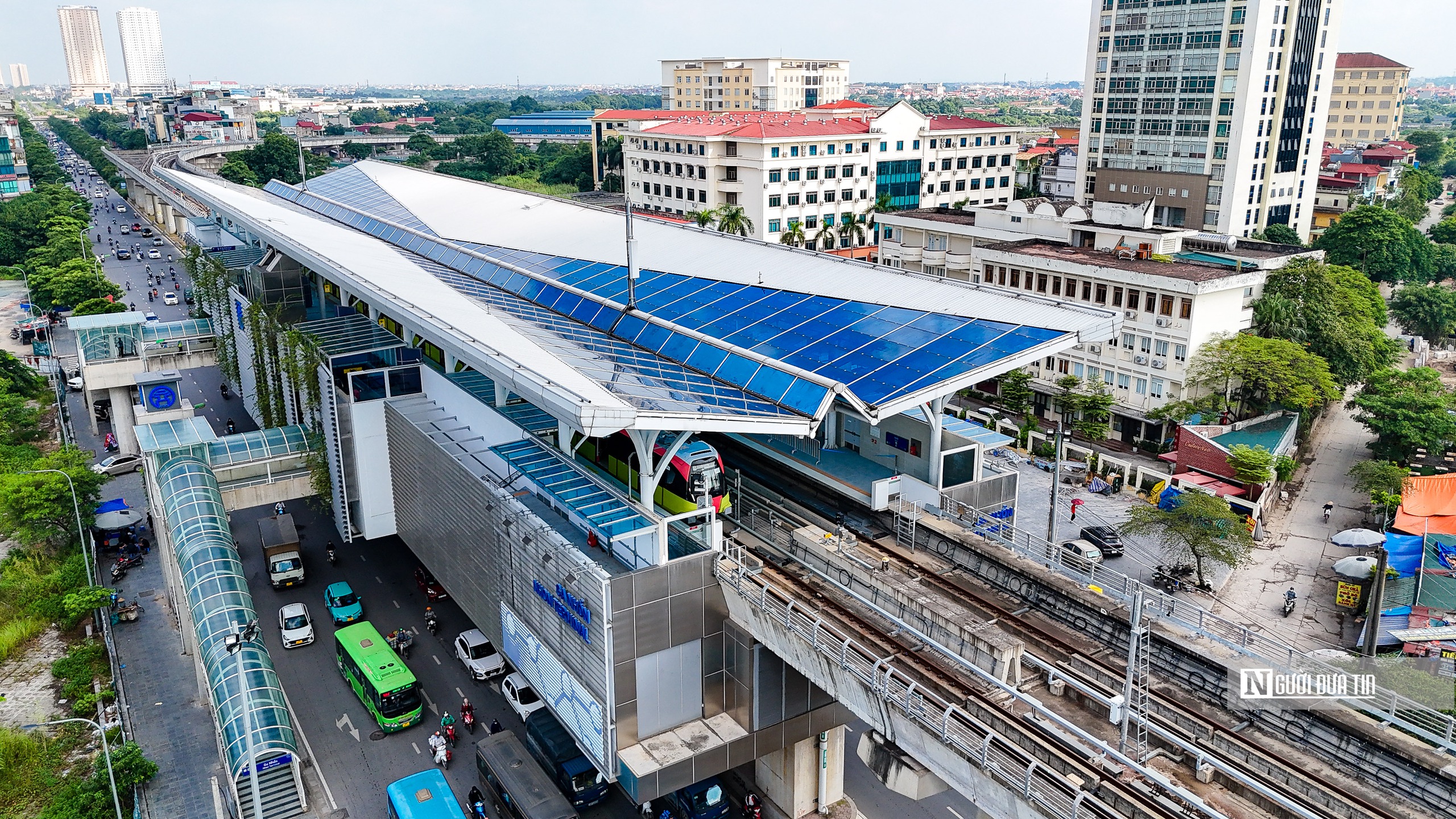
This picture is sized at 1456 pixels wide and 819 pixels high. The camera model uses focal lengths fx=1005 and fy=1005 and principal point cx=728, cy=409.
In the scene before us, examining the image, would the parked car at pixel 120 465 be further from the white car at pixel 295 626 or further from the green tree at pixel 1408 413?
the green tree at pixel 1408 413

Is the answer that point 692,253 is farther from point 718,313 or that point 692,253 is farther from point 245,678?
point 245,678

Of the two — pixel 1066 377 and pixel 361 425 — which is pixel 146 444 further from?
pixel 1066 377

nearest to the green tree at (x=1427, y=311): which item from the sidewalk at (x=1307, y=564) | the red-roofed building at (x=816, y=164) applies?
the sidewalk at (x=1307, y=564)

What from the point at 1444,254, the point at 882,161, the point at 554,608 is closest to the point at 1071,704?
the point at 554,608

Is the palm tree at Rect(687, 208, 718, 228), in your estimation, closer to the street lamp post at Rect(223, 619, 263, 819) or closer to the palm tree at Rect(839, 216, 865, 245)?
the palm tree at Rect(839, 216, 865, 245)

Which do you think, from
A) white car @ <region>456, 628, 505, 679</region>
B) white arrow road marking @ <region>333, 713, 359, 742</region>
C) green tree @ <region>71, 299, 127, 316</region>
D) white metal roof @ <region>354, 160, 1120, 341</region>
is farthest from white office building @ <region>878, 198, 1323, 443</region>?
green tree @ <region>71, 299, 127, 316</region>

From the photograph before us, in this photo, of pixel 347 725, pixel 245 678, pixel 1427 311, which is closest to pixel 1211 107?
pixel 1427 311
